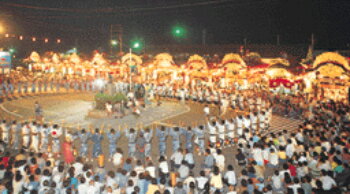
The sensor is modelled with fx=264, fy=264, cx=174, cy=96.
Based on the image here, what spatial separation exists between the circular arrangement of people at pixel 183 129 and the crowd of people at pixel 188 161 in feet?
0.13

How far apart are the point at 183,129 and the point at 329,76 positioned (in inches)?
491

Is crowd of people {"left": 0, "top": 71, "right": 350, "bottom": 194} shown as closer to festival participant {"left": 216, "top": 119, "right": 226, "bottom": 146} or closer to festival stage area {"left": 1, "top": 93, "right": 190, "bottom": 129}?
festival participant {"left": 216, "top": 119, "right": 226, "bottom": 146}

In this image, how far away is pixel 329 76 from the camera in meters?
17.9

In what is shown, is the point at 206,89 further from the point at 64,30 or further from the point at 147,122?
the point at 64,30

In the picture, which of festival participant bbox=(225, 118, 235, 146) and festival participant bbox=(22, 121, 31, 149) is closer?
festival participant bbox=(22, 121, 31, 149)

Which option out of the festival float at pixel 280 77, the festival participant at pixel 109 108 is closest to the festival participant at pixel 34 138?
the festival participant at pixel 109 108

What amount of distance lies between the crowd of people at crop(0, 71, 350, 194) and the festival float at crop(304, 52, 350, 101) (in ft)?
9.43

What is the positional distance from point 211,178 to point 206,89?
53.1 ft

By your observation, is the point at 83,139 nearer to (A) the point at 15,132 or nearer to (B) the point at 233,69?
(A) the point at 15,132

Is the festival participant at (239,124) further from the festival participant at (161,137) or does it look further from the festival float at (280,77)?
the festival float at (280,77)

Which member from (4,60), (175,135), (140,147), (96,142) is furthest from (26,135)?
(4,60)

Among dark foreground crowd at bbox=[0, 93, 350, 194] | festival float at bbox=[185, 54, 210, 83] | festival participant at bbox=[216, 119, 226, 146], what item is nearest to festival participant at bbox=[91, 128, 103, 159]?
dark foreground crowd at bbox=[0, 93, 350, 194]

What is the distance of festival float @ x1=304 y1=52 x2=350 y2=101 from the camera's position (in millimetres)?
16859

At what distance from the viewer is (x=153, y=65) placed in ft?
87.7
